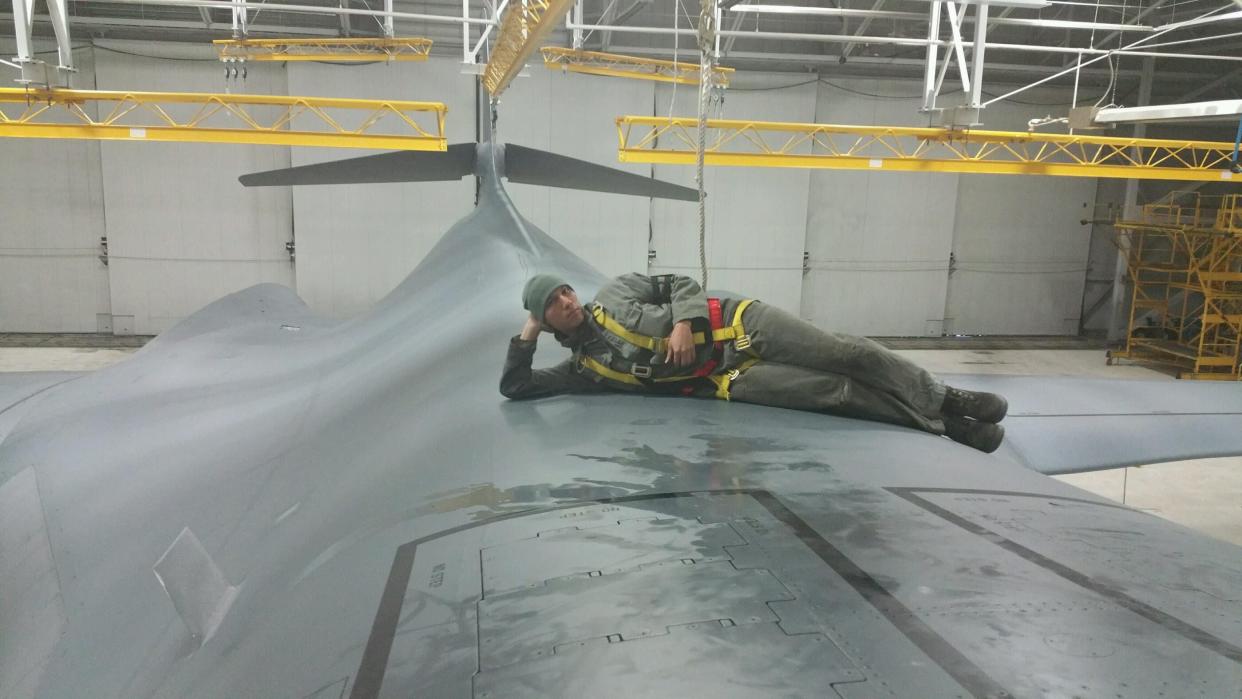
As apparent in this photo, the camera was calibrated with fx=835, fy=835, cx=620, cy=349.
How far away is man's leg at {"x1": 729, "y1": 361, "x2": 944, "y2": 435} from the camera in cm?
435

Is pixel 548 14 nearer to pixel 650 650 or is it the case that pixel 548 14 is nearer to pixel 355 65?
pixel 650 650

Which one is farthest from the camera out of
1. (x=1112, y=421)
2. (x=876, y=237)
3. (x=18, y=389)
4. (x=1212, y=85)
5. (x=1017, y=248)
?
(x=1017, y=248)

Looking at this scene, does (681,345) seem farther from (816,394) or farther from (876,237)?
(876,237)

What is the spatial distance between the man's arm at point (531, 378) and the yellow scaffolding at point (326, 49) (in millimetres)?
12691

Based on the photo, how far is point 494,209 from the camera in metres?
10.1

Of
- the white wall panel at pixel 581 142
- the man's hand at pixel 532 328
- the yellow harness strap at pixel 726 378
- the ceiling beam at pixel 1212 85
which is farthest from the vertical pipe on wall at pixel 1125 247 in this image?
the man's hand at pixel 532 328

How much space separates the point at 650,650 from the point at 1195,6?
20475 mm

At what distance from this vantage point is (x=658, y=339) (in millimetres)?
4250

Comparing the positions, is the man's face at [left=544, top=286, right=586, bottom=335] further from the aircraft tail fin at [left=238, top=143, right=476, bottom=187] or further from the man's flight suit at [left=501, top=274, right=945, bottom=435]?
the aircraft tail fin at [left=238, top=143, right=476, bottom=187]

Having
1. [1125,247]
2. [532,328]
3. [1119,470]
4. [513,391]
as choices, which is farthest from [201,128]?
[1125,247]

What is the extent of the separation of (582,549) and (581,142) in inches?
681

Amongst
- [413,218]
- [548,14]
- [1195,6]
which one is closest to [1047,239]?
[1195,6]

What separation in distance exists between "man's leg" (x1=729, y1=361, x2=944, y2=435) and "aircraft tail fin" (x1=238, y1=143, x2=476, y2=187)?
708cm

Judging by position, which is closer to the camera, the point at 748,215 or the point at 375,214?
the point at 375,214
